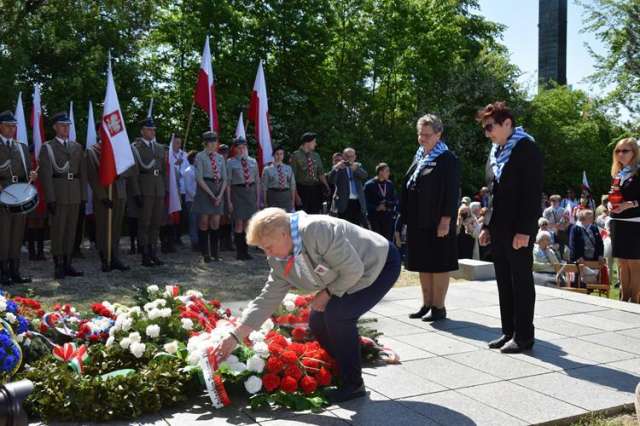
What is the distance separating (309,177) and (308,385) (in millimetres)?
8571

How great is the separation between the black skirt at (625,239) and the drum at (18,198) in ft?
23.0

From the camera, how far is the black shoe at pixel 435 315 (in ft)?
21.5

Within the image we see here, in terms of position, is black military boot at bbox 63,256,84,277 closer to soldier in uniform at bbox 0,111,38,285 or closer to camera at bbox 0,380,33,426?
soldier in uniform at bbox 0,111,38,285

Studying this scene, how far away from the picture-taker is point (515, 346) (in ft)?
17.5

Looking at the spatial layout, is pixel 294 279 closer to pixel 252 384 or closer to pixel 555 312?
pixel 252 384

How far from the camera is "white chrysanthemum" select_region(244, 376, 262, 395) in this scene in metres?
4.08

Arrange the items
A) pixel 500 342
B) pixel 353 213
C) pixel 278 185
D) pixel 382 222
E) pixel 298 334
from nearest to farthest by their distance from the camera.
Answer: pixel 298 334, pixel 500 342, pixel 278 185, pixel 353 213, pixel 382 222

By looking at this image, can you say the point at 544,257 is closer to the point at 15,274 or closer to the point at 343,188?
the point at 343,188

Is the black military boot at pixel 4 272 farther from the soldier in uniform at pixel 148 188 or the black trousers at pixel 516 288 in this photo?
the black trousers at pixel 516 288

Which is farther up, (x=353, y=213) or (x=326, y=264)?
(x=353, y=213)

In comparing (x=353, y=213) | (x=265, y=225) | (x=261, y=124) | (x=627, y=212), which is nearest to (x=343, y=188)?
(x=353, y=213)

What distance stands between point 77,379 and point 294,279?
1384 millimetres

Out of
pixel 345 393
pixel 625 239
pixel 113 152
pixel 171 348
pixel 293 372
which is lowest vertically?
pixel 345 393

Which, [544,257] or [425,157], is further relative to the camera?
[544,257]
